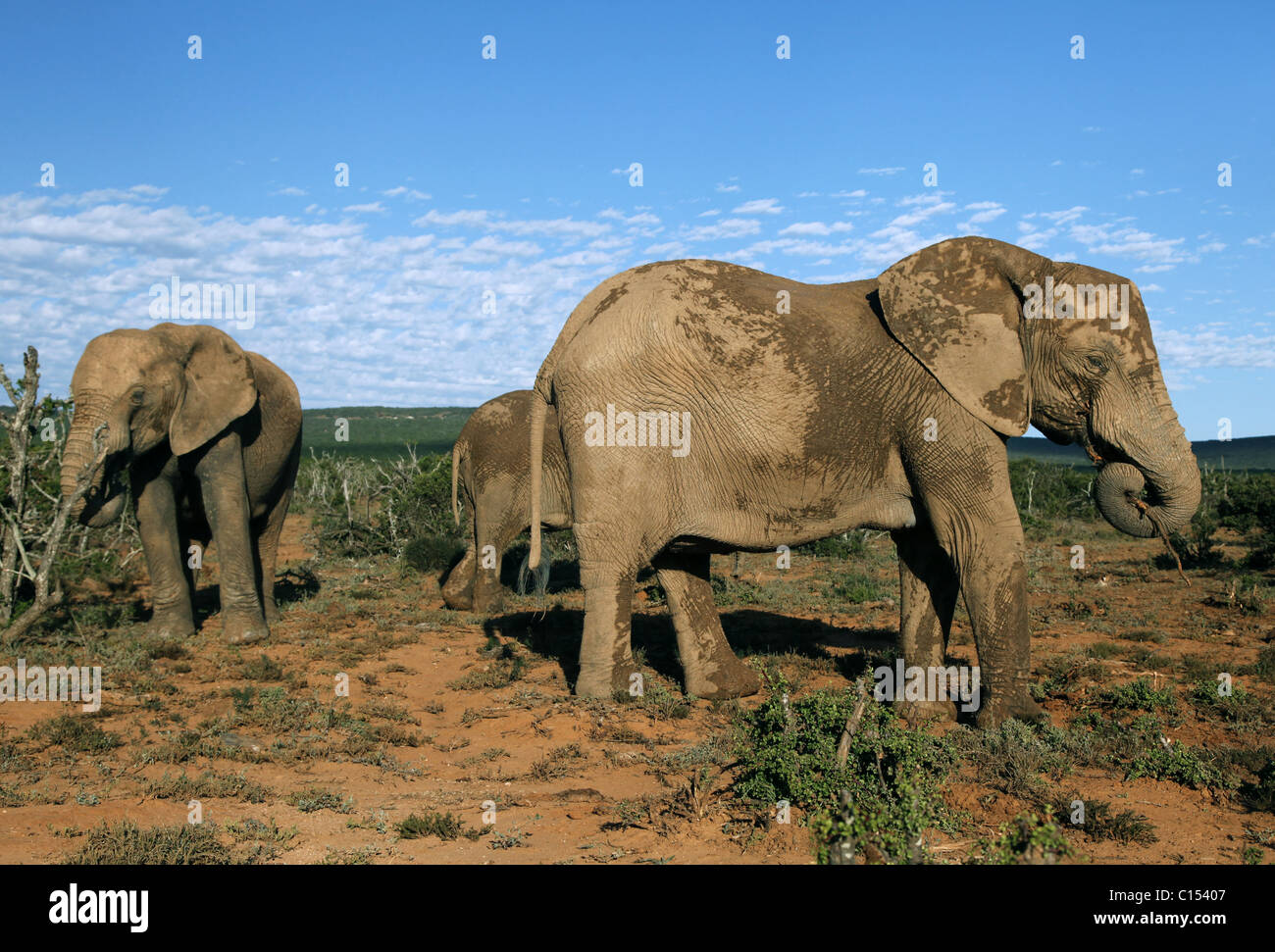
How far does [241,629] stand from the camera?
1167 cm

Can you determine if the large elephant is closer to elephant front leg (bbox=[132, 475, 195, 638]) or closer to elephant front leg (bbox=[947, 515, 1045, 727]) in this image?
elephant front leg (bbox=[132, 475, 195, 638])

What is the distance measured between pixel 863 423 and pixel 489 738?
12.9ft

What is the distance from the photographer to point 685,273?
8.30 m

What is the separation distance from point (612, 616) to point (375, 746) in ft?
7.25

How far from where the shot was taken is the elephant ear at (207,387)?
11.2m

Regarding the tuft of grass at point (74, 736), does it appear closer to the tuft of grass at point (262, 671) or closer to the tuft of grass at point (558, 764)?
the tuft of grass at point (262, 671)

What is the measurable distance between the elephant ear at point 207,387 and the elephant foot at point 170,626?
197 cm

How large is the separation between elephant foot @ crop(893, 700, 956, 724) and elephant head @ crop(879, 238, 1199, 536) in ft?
6.39

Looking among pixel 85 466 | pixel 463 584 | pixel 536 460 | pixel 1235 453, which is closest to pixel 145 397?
pixel 85 466

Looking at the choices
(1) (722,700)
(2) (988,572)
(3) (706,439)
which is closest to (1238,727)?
(2) (988,572)

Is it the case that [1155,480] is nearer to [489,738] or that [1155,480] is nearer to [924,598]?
[924,598]

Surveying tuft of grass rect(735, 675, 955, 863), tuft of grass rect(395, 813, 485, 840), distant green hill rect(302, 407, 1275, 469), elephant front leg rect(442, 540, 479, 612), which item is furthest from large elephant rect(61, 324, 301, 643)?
distant green hill rect(302, 407, 1275, 469)
